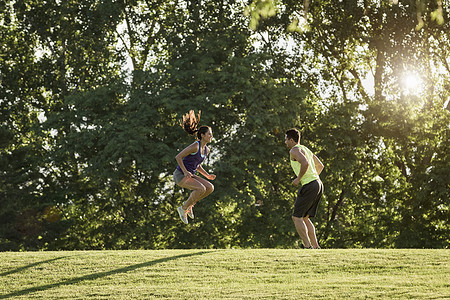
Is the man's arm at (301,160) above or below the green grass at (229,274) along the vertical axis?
above

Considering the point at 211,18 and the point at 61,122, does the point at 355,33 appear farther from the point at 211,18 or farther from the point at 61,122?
the point at 61,122

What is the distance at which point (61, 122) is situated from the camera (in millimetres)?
29047

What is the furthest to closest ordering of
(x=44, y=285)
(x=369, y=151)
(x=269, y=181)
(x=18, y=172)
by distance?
(x=18, y=172) → (x=369, y=151) → (x=269, y=181) → (x=44, y=285)

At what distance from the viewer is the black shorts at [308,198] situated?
11.4 m

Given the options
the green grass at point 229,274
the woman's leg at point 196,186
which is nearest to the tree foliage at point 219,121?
the woman's leg at point 196,186

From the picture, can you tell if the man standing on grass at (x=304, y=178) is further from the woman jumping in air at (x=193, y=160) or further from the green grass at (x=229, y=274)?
the woman jumping in air at (x=193, y=160)

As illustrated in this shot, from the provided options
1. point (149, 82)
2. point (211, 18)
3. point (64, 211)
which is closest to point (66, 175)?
point (64, 211)

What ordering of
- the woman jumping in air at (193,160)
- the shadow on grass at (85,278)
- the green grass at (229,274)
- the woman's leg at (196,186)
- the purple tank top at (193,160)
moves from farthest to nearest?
the woman's leg at (196,186)
the purple tank top at (193,160)
the woman jumping in air at (193,160)
the shadow on grass at (85,278)
the green grass at (229,274)

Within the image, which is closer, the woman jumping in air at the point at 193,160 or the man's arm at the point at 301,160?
the man's arm at the point at 301,160

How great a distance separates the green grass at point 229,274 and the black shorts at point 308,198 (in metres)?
0.69

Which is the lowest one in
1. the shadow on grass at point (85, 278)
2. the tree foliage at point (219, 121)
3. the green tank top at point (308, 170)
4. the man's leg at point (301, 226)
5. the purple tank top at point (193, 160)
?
the shadow on grass at point (85, 278)

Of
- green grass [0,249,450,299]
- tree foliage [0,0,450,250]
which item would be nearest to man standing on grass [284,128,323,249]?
green grass [0,249,450,299]

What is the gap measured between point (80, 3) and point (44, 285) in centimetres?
2371

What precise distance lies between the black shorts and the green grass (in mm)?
692
